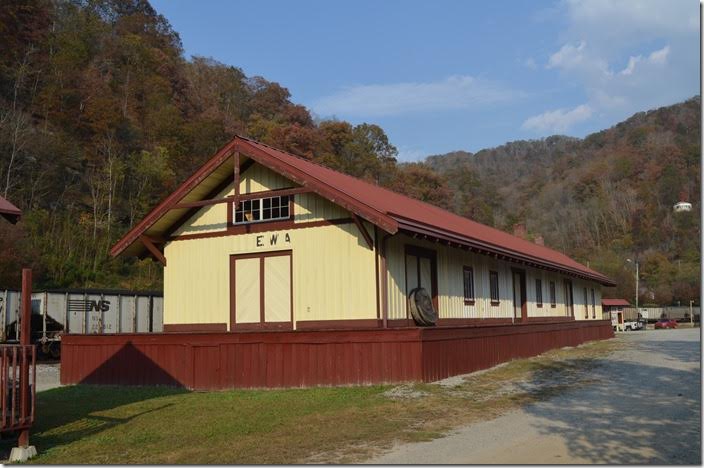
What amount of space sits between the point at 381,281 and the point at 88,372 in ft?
24.8

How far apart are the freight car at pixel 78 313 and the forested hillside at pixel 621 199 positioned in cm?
5884

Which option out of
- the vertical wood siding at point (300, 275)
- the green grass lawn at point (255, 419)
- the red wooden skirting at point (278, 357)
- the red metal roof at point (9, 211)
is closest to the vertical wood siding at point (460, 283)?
the vertical wood siding at point (300, 275)

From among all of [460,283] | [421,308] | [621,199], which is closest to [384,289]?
[421,308]

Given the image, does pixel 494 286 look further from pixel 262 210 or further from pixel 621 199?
pixel 621 199

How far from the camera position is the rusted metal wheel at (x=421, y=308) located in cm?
1709

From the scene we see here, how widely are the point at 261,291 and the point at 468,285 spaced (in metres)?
6.46

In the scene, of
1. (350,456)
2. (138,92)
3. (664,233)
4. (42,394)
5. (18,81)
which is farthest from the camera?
(664,233)

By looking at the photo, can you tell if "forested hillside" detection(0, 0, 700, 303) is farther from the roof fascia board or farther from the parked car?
the roof fascia board

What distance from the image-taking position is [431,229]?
16594mm

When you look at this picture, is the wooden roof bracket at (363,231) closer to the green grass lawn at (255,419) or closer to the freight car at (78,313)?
the green grass lawn at (255,419)

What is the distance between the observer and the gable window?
1783 cm

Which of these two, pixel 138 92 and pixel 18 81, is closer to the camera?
pixel 18 81

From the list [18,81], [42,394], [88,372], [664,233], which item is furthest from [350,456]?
[664,233]

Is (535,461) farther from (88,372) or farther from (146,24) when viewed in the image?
(146,24)
